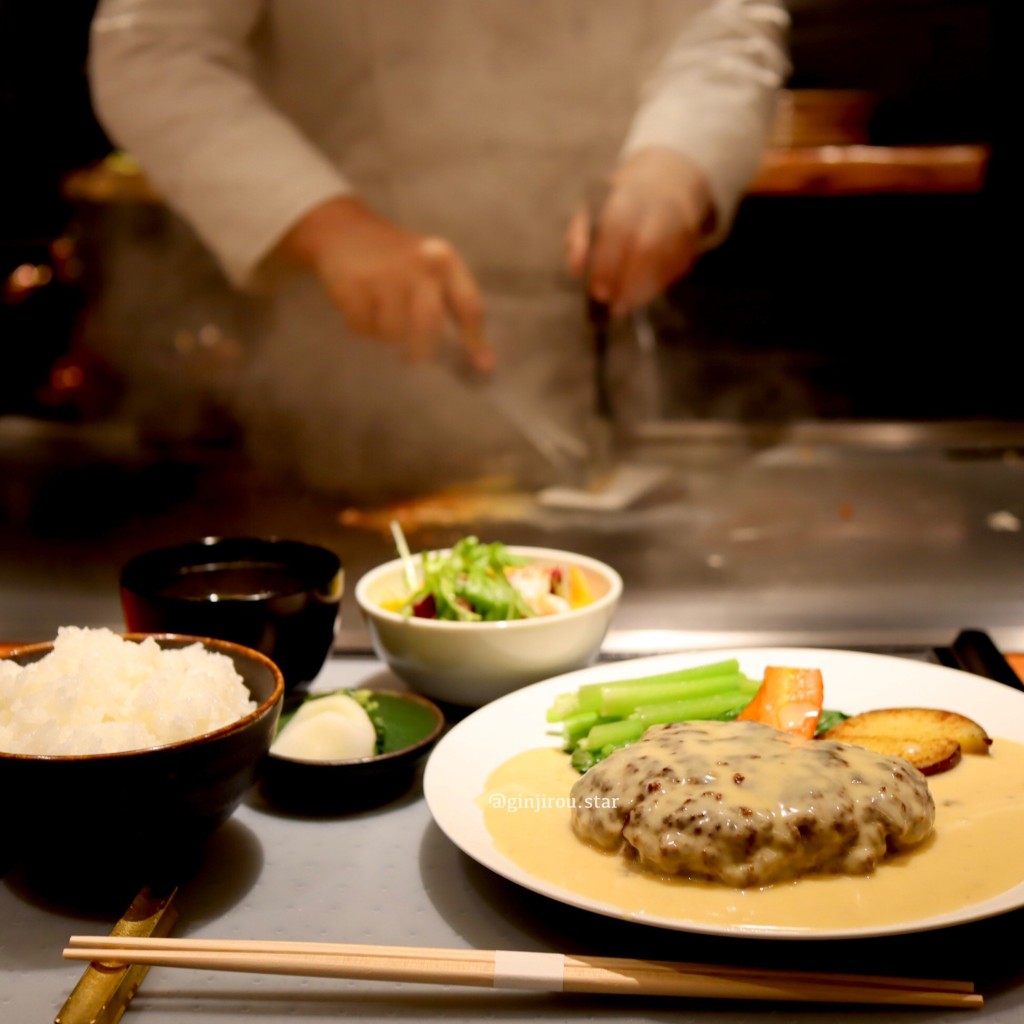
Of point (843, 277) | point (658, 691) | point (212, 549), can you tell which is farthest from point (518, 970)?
point (843, 277)

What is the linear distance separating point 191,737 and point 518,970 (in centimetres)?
35

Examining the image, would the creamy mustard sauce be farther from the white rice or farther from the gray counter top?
the white rice

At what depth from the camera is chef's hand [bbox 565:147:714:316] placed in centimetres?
281

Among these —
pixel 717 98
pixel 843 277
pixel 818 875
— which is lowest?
pixel 843 277

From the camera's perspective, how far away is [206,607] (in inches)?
47.5

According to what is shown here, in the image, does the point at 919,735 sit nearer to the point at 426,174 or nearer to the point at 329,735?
the point at 329,735

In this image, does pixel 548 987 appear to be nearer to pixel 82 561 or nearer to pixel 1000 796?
pixel 1000 796

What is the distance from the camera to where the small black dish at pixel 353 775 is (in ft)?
3.55

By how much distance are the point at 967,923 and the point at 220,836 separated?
0.69 meters

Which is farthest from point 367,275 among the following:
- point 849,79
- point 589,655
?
point 849,79

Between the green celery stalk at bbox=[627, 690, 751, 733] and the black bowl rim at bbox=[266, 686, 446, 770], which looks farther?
the green celery stalk at bbox=[627, 690, 751, 733]

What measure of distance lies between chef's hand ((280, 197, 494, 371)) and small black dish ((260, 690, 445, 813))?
1.41 m

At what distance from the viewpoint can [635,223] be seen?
2.86 meters

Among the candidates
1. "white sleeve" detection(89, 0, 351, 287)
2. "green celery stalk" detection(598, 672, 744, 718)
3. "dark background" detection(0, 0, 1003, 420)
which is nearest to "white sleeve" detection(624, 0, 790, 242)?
"dark background" detection(0, 0, 1003, 420)
